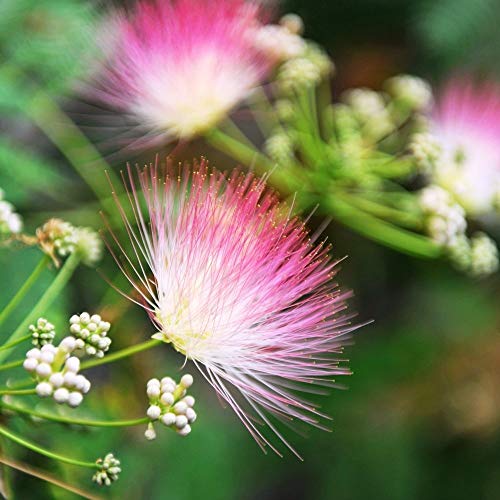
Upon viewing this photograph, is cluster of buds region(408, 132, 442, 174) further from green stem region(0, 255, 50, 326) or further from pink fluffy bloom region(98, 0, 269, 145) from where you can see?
green stem region(0, 255, 50, 326)

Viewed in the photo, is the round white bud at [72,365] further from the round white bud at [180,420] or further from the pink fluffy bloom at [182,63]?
the pink fluffy bloom at [182,63]

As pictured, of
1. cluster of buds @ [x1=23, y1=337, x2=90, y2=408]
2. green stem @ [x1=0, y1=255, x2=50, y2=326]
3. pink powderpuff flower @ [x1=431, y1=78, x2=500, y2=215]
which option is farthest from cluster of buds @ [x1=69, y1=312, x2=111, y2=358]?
pink powderpuff flower @ [x1=431, y1=78, x2=500, y2=215]

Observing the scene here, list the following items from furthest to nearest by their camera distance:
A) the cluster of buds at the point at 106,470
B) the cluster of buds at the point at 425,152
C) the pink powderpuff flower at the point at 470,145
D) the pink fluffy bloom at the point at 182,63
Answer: the pink powderpuff flower at the point at 470,145 < the cluster of buds at the point at 425,152 < the pink fluffy bloom at the point at 182,63 < the cluster of buds at the point at 106,470

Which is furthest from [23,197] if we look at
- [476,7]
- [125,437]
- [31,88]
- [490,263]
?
[476,7]

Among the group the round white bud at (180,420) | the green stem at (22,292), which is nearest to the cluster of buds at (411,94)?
the green stem at (22,292)

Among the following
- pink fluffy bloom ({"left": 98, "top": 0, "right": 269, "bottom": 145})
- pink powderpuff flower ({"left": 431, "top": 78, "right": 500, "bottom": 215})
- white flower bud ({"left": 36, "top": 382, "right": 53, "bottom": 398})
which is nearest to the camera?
white flower bud ({"left": 36, "top": 382, "right": 53, "bottom": 398})

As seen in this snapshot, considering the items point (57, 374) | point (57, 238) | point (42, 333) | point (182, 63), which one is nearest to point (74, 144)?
point (182, 63)
